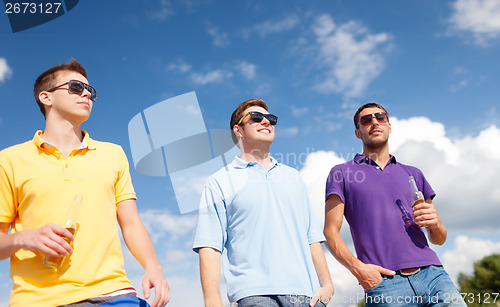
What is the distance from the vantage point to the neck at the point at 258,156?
218 inches

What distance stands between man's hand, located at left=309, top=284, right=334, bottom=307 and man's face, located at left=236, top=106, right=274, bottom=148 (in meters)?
1.95

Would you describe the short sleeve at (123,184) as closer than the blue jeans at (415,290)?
Yes

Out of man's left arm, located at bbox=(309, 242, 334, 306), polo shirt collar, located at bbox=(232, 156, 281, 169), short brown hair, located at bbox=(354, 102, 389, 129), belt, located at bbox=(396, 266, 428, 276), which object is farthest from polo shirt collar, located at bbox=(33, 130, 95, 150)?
short brown hair, located at bbox=(354, 102, 389, 129)

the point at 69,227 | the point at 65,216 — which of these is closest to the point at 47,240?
the point at 69,227

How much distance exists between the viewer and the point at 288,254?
4723 millimetres

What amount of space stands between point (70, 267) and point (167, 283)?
0.81 m

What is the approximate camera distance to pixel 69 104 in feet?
14.1

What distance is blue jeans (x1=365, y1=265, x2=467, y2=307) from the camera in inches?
205

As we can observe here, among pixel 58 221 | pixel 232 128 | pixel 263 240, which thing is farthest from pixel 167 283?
pixel 232 128

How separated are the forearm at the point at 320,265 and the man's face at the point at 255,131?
1.47m

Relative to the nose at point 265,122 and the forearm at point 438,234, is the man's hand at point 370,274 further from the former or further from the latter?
the nose at point 265,122

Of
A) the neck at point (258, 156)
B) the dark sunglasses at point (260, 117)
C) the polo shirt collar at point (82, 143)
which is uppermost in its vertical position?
the dark sunglasses at point (260, 117)

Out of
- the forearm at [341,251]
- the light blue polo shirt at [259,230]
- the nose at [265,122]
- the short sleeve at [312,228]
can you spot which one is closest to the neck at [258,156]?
the light blue polo shirt at [259,230]

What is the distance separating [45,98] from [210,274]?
254 cm
